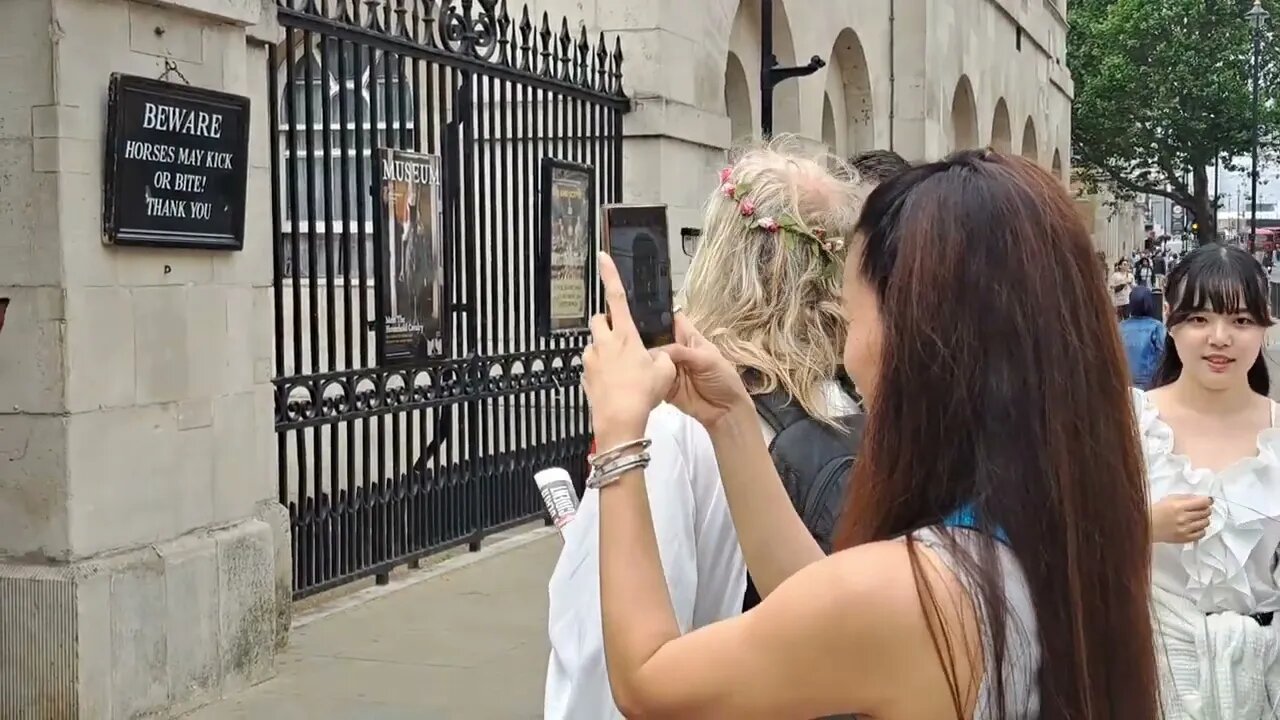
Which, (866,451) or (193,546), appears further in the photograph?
(193,546)

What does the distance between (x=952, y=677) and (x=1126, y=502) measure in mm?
339

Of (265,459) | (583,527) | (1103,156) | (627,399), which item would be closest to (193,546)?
(265,459)

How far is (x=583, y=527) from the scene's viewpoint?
2412 mm

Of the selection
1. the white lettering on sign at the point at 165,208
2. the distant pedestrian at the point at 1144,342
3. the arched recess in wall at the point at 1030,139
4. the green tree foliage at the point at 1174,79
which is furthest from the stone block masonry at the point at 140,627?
the green tree foliage at the point at 1174,79

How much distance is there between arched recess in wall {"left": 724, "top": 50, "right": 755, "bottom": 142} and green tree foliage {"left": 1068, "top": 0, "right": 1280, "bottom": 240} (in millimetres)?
40502

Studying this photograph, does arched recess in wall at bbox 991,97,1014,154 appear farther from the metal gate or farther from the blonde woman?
the blonde woman

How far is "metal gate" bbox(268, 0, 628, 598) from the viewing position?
23.5ft

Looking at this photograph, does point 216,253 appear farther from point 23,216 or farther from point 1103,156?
point 1103,156

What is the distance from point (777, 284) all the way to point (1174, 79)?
53927mm

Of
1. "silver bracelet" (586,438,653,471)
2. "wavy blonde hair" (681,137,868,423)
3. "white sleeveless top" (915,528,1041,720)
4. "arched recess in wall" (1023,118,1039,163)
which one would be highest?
"arched recess in wall" (1023,118,1039,163)

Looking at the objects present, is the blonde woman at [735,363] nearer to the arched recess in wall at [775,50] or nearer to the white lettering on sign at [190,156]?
the white lettering on sign at [190,156]

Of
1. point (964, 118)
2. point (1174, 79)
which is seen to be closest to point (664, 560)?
point (964, 118)

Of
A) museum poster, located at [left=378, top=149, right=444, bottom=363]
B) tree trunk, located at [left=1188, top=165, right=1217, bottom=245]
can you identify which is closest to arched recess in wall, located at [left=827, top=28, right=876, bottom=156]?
museum poster, located at [left=378, top=149, right=444, bottom=363]

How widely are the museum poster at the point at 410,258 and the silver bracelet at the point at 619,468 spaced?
5978 mm
